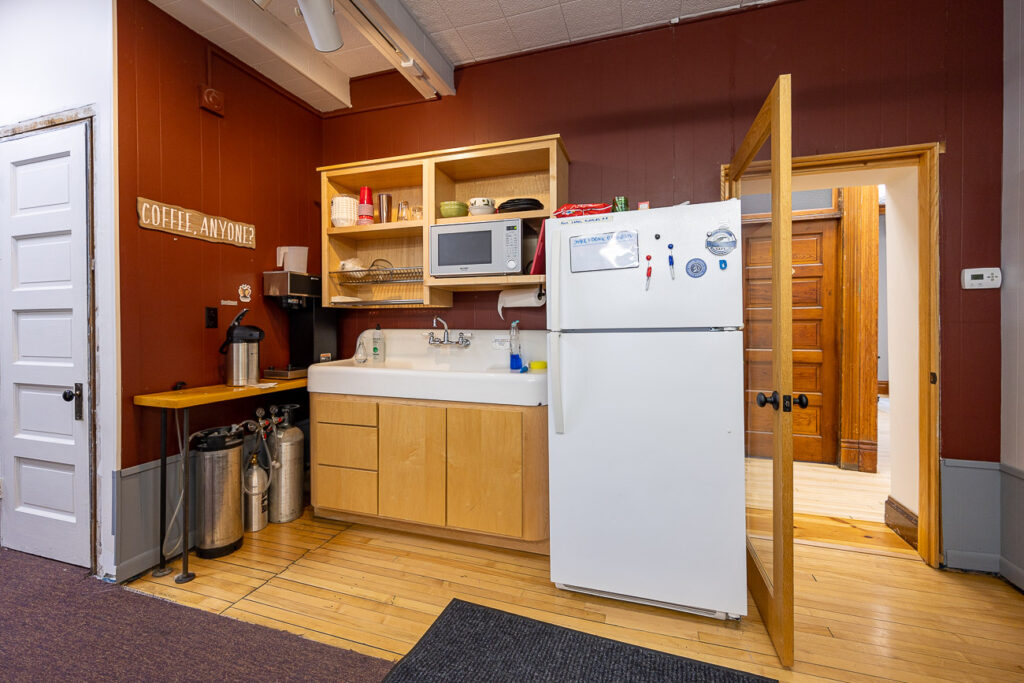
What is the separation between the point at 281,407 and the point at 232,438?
450 millimetres

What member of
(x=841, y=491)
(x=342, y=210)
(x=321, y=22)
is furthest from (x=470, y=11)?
(x=841, y=491)

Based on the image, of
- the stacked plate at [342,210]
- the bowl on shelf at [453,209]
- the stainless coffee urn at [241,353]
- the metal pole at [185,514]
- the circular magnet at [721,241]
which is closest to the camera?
the circular magnet at [721,241]

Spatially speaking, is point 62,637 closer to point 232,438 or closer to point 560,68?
point 232,438

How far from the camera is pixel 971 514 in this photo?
6.98 feet

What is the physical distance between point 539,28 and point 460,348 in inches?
79.1

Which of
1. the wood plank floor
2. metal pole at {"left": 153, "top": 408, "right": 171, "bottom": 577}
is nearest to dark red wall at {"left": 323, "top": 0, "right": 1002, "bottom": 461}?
the wood plank floor

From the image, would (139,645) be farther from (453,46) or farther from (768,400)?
(453,46)

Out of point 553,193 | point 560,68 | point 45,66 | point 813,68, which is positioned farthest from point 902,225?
point 45,66

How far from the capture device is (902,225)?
2508 mm

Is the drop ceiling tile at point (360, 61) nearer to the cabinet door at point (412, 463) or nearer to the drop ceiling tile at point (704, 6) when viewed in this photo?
the drop ceiling tile at point (704, 6)

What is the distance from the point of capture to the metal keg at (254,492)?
8.38 feet

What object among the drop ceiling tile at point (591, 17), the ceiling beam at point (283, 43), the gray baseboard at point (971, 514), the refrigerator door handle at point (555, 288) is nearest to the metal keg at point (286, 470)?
A: the refrigerator door handle at point (555, 288)

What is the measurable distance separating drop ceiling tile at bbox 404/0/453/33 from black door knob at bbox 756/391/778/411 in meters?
2.56

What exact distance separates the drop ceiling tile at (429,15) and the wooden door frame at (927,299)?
5.96 feet
